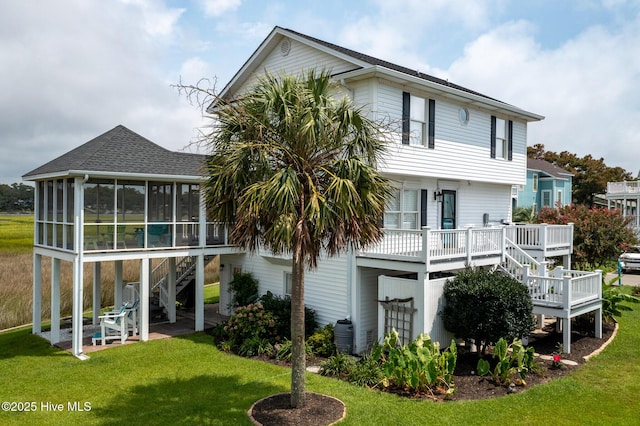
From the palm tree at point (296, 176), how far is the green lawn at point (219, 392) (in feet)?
5.41

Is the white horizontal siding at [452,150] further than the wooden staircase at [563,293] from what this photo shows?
Yes

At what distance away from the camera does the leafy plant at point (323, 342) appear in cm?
1306

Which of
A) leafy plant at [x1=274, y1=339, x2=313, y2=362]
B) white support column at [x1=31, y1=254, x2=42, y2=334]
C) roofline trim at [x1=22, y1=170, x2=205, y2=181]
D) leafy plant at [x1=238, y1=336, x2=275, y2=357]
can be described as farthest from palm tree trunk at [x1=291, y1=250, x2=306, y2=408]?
white support column at [x1=31, y1=254, x2=42, y2=334]

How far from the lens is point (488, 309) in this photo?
11.4m

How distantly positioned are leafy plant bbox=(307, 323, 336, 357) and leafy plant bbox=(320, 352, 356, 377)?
1.53 meters

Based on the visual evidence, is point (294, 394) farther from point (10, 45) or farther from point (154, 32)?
point (10, 45)

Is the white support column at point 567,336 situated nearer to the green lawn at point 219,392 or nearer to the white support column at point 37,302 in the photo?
the green lawn at point 219,392

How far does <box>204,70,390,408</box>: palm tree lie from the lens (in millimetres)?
7879

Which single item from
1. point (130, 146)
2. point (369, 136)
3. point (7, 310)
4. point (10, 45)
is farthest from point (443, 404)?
point (10, 45)

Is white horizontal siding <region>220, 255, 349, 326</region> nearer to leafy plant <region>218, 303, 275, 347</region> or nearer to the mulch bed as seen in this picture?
leafy plant <region>218, 303, 275, 347</region>

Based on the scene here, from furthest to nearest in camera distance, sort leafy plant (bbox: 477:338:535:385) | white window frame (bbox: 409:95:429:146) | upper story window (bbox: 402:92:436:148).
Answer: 1. white window frame (bbox: 409:95:429:146)
2. upper story window (bbox: 402:92:436:148)
3. leafy plant (bbox: 477:338:535:385)

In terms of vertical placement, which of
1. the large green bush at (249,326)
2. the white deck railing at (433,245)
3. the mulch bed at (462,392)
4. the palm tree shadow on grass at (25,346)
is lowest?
the palm tree shadow on grass at (25,346)

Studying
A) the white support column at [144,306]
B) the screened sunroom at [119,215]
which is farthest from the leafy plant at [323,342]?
the white support column at [144,306]

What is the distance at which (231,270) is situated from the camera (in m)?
18.8
